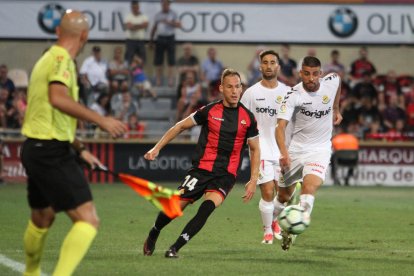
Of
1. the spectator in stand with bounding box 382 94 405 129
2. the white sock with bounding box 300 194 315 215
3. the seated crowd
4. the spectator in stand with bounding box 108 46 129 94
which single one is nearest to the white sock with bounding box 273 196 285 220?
the white sock with bounding box 300 194 315 215

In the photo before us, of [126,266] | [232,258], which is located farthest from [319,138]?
[126,266]

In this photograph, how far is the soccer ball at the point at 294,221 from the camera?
36.8 ft

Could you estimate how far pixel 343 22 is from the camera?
96.9 ft

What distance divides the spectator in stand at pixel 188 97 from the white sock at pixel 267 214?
1301 cm

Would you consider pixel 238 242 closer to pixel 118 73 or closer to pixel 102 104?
pixel 102 104

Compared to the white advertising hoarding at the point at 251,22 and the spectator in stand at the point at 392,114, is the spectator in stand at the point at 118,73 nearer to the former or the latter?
the white advertising hoarding at the point at 251,22

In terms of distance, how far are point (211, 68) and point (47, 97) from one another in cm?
1971

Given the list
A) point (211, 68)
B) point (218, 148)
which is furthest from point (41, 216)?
point (211, 68)

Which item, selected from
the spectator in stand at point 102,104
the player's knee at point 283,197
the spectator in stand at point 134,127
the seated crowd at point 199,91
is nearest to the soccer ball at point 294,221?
the player's knee at point 283,197

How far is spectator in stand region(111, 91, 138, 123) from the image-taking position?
26188mm

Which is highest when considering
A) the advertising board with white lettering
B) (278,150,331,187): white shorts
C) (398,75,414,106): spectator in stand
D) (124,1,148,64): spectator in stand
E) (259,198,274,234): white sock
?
(124,1,148,64): spectator in stand

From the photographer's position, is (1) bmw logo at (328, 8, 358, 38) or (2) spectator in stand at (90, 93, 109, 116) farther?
(1) bmw logo at (328, 8, 358, 38)

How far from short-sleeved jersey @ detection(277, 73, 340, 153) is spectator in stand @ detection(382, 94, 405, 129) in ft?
46.9

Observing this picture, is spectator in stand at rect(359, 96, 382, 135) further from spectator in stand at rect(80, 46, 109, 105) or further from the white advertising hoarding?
spectator in stand at rect(80, 46, 109, 105)
